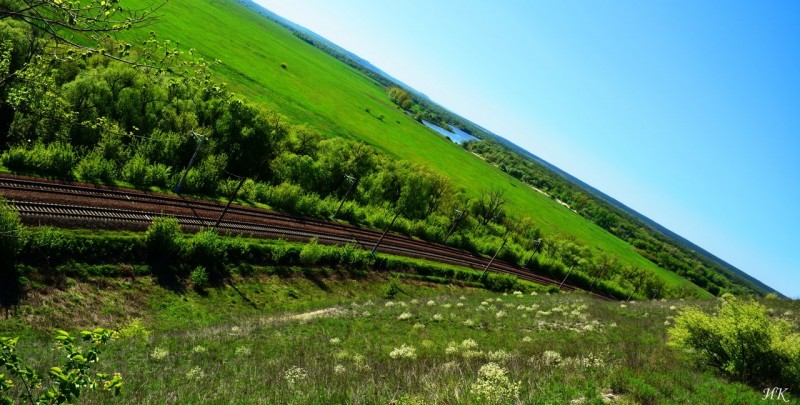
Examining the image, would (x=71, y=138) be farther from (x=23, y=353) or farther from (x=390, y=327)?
(x=390, y=327)

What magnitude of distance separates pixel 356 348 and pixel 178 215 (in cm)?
2684

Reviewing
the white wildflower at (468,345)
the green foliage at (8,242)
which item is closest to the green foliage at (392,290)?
the white wildflower at (468,345)

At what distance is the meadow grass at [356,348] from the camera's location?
11.9 metres

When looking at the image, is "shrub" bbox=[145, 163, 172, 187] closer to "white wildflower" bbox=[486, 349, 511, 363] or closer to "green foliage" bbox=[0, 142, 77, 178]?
"green foliage" bbox=[0, 142, 77, 178]

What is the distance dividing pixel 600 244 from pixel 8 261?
144716 mm

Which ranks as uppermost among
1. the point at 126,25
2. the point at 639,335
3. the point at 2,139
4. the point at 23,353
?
the point at 126,25

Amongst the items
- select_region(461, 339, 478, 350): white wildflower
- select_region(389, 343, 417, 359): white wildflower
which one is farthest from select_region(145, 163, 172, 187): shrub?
select_region(461, 339, 478, 350): white wildflower

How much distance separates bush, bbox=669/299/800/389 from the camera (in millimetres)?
15055

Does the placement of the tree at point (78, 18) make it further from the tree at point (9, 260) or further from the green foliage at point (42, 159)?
the green foliage at point (42, 159)

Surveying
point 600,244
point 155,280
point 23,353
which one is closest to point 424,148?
point 600,244

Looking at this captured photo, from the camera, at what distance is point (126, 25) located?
7.37 meters

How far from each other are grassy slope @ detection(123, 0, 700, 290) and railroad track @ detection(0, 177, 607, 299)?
168 ft

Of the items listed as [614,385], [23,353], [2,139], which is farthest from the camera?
[2,139]

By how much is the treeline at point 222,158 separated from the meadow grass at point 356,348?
29.5 feet
